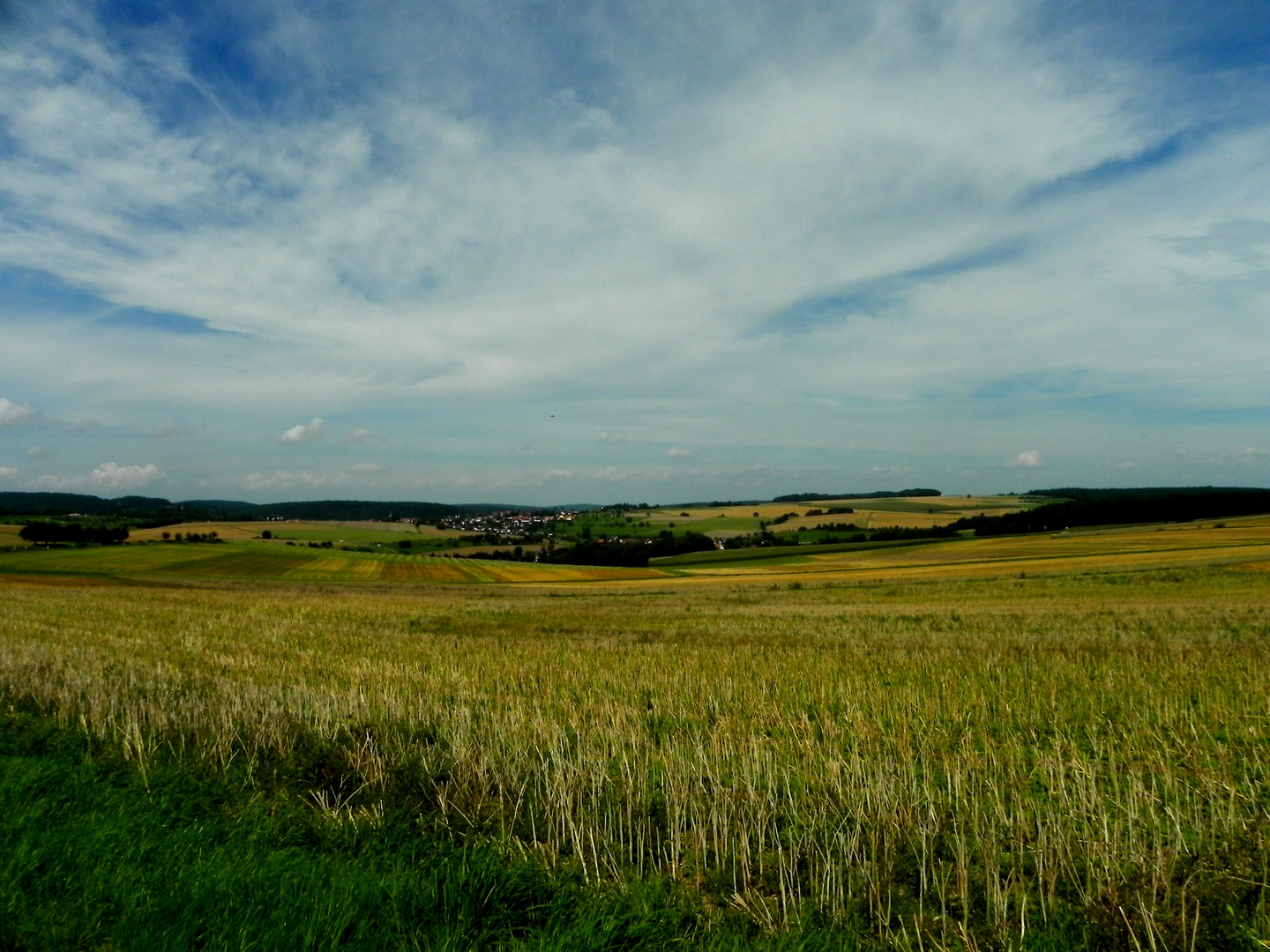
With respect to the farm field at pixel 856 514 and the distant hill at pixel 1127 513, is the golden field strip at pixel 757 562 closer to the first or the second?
the distant hill at pixel 1127 513

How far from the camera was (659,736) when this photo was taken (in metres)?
8.88

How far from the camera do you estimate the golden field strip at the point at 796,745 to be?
15.6 ft

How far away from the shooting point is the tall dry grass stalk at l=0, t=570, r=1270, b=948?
4.84 m

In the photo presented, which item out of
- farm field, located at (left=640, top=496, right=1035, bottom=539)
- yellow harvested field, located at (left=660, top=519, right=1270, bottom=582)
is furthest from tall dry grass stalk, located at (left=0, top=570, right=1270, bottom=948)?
farm field, located at (left=640, top=496, right=1035, bottom=539)

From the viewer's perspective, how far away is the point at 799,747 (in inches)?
312

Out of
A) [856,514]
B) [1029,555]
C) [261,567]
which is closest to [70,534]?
[261,567]

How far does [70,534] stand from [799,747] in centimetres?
12911

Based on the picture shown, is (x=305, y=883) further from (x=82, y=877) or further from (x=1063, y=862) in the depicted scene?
(x=1063, y=862)

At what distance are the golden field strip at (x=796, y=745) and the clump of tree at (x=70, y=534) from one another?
328 ft

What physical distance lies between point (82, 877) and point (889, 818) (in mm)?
5445

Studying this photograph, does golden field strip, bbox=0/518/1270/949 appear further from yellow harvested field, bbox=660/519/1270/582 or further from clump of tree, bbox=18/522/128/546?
clump of tree, bbox=18/522/128/546

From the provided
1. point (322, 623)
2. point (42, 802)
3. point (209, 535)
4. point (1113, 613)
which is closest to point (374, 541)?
point (209, 535)

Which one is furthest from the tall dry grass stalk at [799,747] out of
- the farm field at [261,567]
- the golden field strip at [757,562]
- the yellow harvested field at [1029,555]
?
the farm field at [261,567]

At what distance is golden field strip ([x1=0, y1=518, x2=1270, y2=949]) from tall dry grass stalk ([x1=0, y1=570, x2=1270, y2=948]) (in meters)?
0.05
